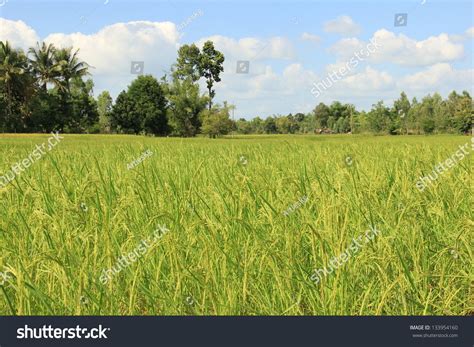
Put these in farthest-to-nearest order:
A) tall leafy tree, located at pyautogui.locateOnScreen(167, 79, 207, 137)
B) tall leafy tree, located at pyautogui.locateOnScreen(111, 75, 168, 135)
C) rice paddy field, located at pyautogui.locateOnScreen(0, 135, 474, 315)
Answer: tall leafy tree, located at pyautogui.locateOnScreen(111, 75, 168, 135) → tall leafy tree, located at pyautogui.locateOnScreen(167, 79, 207, 137) → rice paddy field, located at pyautogui.locateOnScreen(0, 135, 474, 315)

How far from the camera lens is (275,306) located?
2525mm

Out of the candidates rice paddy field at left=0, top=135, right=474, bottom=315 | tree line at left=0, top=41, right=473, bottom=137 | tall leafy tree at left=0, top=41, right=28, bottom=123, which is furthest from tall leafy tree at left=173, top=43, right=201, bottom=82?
rice paddy field at left=0, top=135, right=474, bottom=315

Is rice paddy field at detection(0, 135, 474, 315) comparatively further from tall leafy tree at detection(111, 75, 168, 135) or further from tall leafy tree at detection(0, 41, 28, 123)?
tall leafy tree at detection(111, 75, 168, 135)

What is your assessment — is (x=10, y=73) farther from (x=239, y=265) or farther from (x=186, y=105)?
(x=239, y=265)

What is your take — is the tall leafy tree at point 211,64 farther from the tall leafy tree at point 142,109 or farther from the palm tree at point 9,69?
the palm tree at point 9,69

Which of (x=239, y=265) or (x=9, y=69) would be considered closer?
(x=239, y=265)

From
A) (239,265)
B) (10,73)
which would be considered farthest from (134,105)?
(239,265)

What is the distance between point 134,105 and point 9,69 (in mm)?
16799

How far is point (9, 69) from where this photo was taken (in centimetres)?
5016

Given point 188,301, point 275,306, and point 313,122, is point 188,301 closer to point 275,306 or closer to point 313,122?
point 275,306

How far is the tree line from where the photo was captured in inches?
2026

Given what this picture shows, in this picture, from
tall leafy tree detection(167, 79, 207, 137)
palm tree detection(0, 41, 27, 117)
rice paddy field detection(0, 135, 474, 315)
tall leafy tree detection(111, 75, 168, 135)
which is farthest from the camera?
tall leafy tree detection(111, 75, 168, 135)

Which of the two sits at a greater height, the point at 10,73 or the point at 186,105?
the point at 10,73

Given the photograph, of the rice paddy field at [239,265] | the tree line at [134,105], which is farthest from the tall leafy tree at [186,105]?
the rice paddy field at [239,265]
